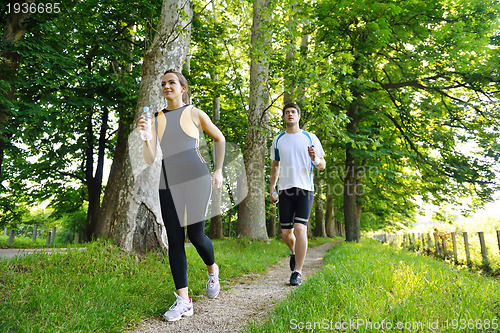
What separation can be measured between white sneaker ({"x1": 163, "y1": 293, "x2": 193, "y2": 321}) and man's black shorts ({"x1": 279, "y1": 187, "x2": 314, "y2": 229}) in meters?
1.92

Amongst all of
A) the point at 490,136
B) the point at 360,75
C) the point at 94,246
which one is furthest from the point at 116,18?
the point at 490,136

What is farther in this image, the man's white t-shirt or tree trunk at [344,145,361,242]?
tree trunk at [344,145,361,242]

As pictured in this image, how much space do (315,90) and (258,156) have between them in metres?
3.05

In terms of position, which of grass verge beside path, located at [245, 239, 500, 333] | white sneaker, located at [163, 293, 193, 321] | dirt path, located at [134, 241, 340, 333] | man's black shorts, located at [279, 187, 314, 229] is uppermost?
man's black shorts, located at [279, 187, 314, 229]

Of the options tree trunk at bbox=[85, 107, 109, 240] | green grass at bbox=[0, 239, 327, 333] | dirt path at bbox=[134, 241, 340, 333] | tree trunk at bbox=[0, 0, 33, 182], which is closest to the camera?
green grass at bbox=[0, 239, 327, 333]

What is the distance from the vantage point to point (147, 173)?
495cm

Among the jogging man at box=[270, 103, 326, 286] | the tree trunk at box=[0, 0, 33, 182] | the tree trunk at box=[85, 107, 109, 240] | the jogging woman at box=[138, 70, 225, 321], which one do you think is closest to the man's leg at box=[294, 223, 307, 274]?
the jogging man at box=[270, 103, 326, 286]

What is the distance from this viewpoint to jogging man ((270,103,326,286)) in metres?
4.46

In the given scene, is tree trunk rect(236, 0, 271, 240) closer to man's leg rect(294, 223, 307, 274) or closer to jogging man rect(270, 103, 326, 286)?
jogging man rect(270, 103, 326, 286)

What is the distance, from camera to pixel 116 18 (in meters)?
11.3

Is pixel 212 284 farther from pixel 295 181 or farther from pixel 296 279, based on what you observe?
pixel 295 181

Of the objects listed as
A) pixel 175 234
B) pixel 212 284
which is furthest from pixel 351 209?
pixel 175 234

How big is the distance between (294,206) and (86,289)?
2684 mm

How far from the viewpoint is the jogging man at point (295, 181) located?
446cm
